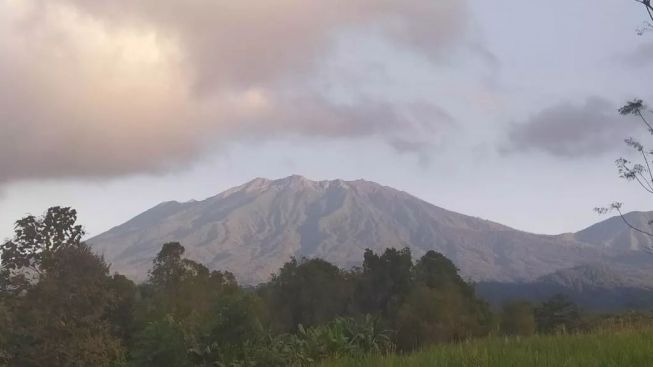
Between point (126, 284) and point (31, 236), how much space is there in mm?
15657

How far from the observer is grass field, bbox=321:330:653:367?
6.95 m

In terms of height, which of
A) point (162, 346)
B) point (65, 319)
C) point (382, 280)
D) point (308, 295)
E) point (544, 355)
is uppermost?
point (382, 280)

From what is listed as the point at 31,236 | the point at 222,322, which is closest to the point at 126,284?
the point at 31,236

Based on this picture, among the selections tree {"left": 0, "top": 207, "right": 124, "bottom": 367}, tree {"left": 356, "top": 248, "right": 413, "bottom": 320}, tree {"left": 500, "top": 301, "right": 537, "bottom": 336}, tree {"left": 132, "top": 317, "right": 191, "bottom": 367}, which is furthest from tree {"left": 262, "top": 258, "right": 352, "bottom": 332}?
tree {"left": 132, "top": 317, "right": 191, "bottom": 367}

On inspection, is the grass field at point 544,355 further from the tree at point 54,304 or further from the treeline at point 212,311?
the tree at point 54,304

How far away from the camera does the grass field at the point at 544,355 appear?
6945 mm

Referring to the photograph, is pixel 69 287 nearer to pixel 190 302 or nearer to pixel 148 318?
pixel 148 318

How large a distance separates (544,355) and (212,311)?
767 inches

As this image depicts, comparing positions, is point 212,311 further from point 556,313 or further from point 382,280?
point 556,313

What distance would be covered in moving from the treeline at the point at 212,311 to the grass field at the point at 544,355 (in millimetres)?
771

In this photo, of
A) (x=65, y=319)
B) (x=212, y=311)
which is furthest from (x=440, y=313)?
(x=212, y=311)

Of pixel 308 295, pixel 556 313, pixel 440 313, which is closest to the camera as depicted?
pixel 440 313

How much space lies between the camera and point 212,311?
82.7 ft

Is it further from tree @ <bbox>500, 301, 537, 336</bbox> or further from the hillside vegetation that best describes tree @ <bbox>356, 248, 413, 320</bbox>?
tree @ <bbox>500, 301, 537, 336</bbox>
